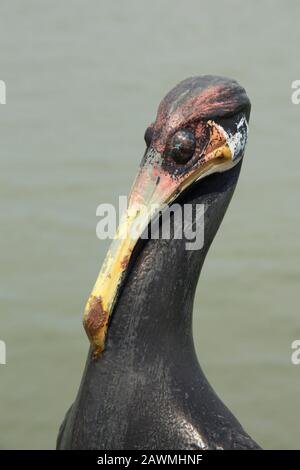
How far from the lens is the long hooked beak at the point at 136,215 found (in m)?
2.24

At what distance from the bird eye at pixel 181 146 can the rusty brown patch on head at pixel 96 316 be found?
1.07 ft

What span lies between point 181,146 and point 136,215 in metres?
0.17

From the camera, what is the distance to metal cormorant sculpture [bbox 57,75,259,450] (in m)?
2.26

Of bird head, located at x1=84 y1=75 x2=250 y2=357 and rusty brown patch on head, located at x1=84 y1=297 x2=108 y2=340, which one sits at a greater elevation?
bird head, located at x1=84 y1=75 x2=250 y2=357

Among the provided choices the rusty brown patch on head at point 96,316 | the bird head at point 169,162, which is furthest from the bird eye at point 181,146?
the rusty brown patch on head at point 96,316

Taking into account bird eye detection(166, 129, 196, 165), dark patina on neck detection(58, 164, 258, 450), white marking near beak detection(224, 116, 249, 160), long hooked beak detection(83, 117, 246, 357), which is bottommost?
dark patina on neck detection(58, 164, 258, 450)

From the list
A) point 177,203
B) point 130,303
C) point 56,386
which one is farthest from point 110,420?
point 56,386

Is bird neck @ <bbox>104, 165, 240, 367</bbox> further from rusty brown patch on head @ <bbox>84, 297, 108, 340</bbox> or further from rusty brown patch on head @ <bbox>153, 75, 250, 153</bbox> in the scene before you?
rusty brown patch on head @ <bbox>153, 75, 250, 153</bbox>

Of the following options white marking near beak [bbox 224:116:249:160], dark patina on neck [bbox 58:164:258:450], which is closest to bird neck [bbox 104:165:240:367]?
dark patina on neck [bbox 58:164:258:450]

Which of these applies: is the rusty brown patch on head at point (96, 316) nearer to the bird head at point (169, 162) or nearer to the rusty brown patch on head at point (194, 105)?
the bird head at point (169, 162)

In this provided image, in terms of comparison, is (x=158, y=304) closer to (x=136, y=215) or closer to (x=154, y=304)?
(x=154, y=304)

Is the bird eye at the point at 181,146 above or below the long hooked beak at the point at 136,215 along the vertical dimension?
above
